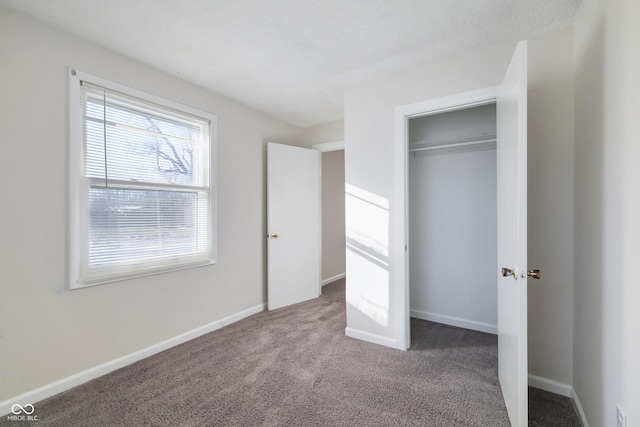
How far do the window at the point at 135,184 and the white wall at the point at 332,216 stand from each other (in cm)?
232

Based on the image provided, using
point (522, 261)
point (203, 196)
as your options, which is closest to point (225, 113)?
point (203, 196)

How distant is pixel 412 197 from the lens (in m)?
3.33

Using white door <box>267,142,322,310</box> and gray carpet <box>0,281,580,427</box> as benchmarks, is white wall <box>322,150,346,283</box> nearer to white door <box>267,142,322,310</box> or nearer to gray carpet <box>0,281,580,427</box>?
white door <box>267,142,322,310</box>

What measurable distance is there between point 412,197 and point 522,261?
77.2 inches

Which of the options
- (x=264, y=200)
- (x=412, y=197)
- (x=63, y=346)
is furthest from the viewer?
(x=264, y=200)

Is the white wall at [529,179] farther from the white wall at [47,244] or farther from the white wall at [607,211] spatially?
the white wall at [47,244]

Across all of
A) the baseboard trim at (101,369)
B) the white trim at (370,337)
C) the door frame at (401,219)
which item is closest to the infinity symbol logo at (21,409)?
the baseboard trim at (101,369)

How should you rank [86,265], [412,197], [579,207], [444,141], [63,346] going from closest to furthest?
[579,207] → [63,346] → [86,265] → [444,141] → [412,197]

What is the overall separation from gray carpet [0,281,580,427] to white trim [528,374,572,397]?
0.10 metres

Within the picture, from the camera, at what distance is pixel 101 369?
216 cm

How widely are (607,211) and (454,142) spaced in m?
1.82

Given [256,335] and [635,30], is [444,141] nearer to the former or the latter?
[635,30]

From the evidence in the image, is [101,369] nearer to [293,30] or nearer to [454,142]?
[293,30]

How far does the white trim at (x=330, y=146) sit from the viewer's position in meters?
3.96
